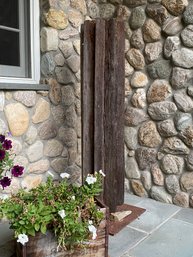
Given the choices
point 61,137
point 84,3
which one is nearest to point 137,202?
point 61,137

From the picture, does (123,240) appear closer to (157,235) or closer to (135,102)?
(157,235)

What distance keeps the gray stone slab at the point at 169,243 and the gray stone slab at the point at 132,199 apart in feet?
1.37

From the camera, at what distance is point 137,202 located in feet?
7.69

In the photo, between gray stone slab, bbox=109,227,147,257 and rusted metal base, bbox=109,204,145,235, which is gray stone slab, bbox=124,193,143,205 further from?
gray stone slab, bbox=109,227,147,257

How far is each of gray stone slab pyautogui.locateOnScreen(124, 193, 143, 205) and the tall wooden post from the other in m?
0.50

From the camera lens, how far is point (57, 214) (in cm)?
131

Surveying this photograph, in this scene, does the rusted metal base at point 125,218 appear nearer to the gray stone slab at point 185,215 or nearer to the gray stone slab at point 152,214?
the gray stone slab at point 152,214

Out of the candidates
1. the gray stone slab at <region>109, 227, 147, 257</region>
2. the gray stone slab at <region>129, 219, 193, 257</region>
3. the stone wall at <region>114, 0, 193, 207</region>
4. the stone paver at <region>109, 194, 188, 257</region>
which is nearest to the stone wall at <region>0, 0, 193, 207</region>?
the stone wall at <region>114, 0, 193, 207</region>

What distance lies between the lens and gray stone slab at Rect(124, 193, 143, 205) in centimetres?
235

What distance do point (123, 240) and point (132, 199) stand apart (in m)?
0.68

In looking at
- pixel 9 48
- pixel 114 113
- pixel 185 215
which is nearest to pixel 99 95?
pixel 114 113

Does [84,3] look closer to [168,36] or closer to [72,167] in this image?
[168,36]

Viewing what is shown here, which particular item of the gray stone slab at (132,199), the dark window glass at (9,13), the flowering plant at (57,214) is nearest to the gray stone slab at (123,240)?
the flowering plant at (57,214)

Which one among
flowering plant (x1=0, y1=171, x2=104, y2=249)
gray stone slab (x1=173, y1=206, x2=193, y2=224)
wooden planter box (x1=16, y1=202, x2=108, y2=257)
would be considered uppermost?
flowering plant (x1=0, y1=171, x2=104, y2=249)
